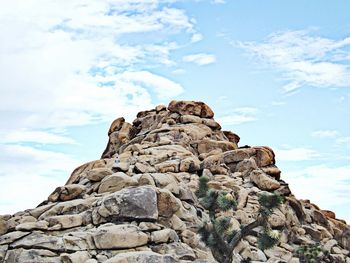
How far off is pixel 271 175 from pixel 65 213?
18.9 m

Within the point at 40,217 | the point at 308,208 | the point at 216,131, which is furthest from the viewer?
the point at 216,131

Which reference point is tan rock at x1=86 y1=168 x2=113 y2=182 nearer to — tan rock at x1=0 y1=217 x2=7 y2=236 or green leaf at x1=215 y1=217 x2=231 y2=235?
tan rock at x1=0 y1=217 x2=7 y2=236

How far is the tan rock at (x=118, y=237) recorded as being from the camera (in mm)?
23078

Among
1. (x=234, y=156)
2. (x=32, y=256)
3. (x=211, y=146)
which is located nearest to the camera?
(x=32, y=256)

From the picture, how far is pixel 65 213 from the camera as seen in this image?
2698 centimetres

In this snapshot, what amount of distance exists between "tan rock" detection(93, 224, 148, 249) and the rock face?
4 cm

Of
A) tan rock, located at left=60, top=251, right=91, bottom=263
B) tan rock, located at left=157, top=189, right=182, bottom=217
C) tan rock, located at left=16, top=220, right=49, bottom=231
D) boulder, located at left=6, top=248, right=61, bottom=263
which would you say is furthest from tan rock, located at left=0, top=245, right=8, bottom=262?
tan rock, located at left=157, top=189, right=182, bottom=217

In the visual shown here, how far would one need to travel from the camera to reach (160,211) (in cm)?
2644

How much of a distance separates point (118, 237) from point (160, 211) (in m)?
3.71

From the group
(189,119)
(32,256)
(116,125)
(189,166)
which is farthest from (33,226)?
(116,125)

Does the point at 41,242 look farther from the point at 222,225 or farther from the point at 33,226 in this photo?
the point at 222,225

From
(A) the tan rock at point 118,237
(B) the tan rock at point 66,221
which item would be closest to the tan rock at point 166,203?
(A) the tan rock at point 118,237

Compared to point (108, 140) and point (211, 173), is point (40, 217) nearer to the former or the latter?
point (211, 173)

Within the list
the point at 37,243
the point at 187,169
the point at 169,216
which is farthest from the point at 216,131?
the point at 37,243
